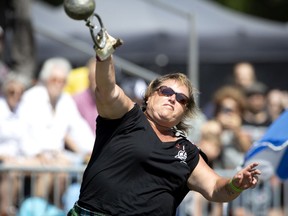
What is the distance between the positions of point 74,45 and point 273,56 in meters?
5.40

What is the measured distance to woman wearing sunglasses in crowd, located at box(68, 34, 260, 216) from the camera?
18.0 feet

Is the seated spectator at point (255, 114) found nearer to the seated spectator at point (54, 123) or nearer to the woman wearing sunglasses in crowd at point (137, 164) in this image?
the seated spectator at point (54, 123)

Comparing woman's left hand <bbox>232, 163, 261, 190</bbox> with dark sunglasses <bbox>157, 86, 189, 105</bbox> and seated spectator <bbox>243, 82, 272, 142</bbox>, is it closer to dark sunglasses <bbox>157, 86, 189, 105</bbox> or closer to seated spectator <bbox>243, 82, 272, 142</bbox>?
dark sunglasses <bbox>157, 86, 189, 105</bbox>

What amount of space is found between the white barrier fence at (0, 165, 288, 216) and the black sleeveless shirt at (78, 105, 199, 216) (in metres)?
2.56

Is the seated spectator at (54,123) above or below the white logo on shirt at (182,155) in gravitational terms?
above

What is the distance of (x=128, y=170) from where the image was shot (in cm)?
550

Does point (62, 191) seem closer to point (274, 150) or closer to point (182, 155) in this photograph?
point (274, 150)

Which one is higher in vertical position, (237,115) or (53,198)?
(237,115)

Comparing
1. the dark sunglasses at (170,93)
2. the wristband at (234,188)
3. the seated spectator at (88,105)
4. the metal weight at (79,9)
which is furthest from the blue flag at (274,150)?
the metal weight at (79,9)

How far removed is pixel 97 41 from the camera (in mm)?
4871

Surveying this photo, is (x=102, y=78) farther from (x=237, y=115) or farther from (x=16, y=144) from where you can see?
(x=237, y=115)

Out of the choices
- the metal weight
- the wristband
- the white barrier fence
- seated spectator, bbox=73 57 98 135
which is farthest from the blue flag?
the metal weight

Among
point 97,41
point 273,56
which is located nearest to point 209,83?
point 273,56

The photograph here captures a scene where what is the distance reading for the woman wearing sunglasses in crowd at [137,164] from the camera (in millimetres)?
5484
